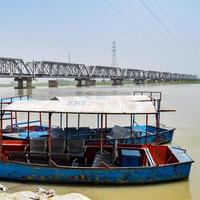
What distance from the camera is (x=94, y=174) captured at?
1115 cm

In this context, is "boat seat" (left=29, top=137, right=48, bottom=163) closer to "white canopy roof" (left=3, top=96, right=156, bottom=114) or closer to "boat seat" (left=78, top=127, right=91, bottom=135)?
"white canopy roof" (left=3, top=96, right=156, bottom=114)

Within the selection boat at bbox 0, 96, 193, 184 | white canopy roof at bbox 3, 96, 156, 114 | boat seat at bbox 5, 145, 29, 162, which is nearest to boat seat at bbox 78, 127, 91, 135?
boat at bbox 0, 96, 193, 184

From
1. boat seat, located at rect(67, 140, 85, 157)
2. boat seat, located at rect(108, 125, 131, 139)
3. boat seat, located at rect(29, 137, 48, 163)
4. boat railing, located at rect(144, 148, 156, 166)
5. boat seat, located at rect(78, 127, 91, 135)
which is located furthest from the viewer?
boat seat, located at rect(78, 127, 91, 135)

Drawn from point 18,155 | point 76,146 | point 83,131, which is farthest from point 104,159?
point 83,131

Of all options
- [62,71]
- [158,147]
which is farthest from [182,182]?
[62,71]

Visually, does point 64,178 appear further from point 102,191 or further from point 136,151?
point 136,151

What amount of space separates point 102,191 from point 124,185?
76 cm

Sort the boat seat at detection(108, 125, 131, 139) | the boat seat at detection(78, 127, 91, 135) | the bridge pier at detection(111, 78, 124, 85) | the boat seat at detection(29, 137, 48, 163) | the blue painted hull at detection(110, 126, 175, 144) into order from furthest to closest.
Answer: the bridge pier at detection(111, 78, 124, 85)
the boat seat at detection(78, 127, 91, 135)
the boat seat at detection(108, 125, 131, 139)
the blue painted hull at detection(110, 126, 175, 144)
the boat seat at detection(29, 137, 48, 163)

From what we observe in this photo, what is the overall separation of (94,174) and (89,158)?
71.4 inches

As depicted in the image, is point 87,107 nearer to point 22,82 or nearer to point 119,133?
point 119,133

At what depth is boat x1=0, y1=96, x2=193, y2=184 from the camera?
→ 36.6 ft

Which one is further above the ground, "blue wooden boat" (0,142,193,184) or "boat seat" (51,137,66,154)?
"boat seat" (51,137,66,154)

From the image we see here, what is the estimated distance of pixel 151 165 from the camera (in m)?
11.7

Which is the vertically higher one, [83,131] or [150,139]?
[83,131]
